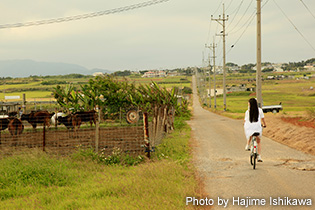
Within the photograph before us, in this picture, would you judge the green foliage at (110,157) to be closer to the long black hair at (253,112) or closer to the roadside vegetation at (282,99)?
the long black hair at (253,112)

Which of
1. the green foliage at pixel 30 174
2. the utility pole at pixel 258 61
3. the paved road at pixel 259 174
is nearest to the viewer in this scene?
the paved road at pixel 259 174

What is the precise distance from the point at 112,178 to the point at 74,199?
5.60ft

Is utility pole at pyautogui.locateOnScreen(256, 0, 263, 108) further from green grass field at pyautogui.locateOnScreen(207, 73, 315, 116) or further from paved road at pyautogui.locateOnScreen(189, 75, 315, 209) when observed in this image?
green grass field at pyautogui.locateOnScreen(207, 73, 315, 116)

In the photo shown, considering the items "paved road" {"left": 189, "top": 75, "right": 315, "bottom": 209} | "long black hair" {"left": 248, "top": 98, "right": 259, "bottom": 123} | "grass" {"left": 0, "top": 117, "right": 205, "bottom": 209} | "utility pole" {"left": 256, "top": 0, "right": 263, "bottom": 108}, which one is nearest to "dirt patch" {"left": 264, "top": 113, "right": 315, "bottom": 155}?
"paved road" {"left": 189, "top": 75, "right": 315, "bottom": 209}

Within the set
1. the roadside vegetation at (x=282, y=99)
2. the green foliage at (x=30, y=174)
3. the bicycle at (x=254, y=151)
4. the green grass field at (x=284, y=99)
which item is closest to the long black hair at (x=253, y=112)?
the bicycle at (x=254, y=151)

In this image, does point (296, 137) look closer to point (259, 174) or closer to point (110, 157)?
point (259, 174)

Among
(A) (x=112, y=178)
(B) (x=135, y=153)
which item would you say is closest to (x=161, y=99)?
(B) (x=135, y=153)

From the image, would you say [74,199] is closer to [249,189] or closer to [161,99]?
[249,189]

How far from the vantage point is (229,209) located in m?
6.46

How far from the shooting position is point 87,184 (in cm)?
859

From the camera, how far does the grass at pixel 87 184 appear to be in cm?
Result: 697

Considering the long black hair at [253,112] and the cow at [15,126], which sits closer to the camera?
the long black hair at [253,112]

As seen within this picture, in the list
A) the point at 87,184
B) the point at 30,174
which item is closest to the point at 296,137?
the point at 87,184

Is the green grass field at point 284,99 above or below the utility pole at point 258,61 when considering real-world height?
below
